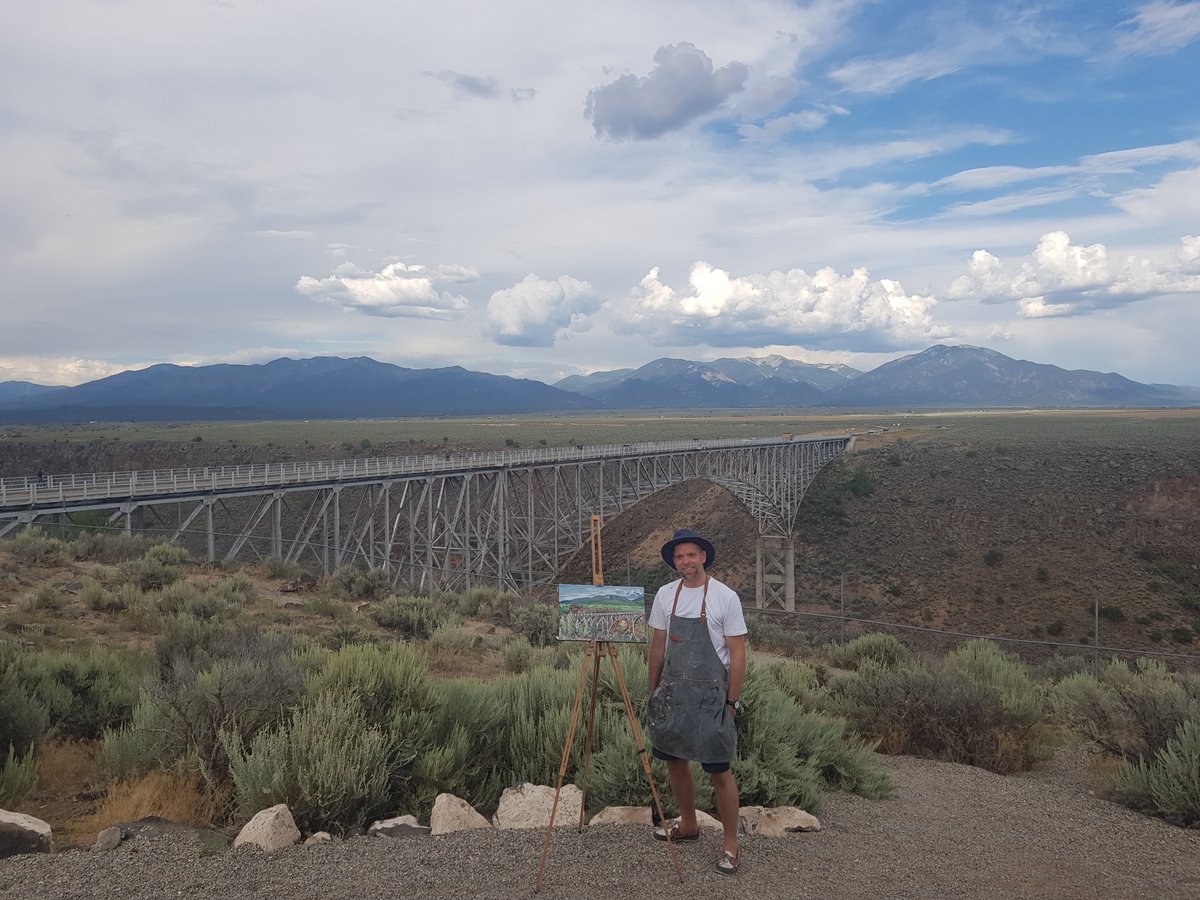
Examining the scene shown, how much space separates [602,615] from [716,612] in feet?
2.48

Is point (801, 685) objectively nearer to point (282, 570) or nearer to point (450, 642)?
point (450, 642)

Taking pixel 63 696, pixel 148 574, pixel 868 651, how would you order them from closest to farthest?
pixel 63 696 → pixel 868 651 → pixel 148 574

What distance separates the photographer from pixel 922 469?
63906mm

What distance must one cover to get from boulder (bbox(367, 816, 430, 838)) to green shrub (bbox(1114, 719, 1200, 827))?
5.05 meters

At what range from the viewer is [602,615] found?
4.96 metres

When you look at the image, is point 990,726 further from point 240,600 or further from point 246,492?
point 246,492

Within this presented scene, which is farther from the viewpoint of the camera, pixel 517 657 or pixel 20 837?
pixel 517 657

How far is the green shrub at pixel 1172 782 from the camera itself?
18.0 ft

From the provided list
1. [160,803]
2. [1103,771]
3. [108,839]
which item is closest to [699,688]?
[108,839]

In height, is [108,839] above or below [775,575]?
above

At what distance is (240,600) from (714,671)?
11179mm

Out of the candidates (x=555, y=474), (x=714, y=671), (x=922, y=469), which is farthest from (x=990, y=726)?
(x=922, y=469)

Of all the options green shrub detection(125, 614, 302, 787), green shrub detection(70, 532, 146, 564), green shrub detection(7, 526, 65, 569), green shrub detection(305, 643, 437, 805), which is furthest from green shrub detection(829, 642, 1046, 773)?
green shrub detection(70, 532, 146, 564)

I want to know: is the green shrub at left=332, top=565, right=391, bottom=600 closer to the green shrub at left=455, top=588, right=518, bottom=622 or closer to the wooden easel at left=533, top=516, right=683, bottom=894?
the green shrub at left=455, top=588, right=518, bottom=622
